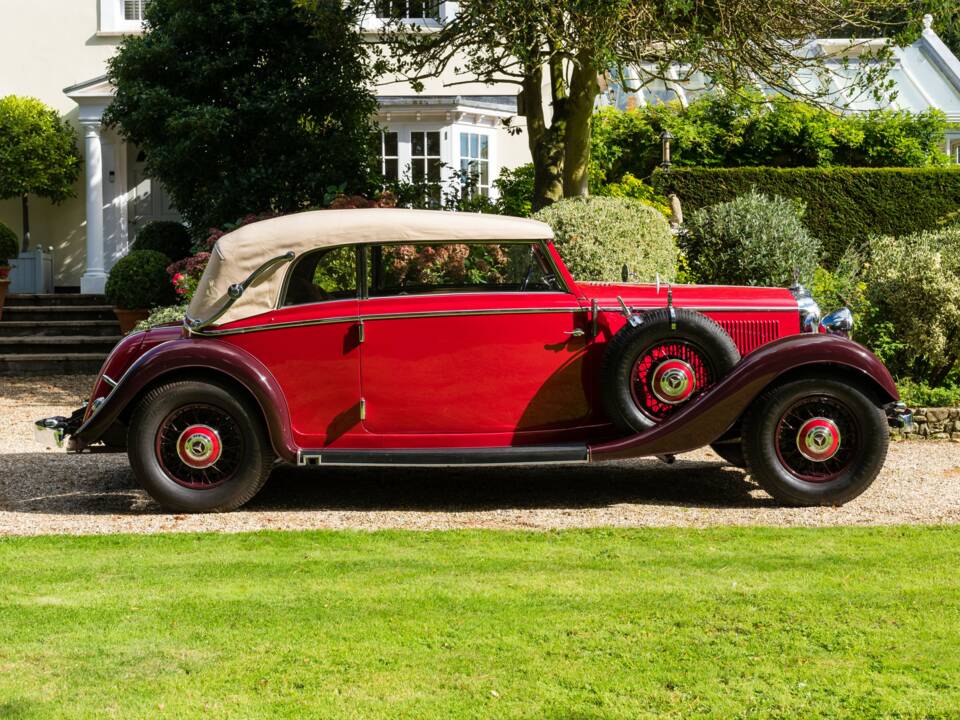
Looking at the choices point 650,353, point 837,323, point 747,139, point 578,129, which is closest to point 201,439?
point 650,353

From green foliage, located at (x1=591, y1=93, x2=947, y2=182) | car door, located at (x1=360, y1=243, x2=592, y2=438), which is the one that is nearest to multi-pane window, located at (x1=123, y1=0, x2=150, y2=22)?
green foliage, located at (x1=591, y1=93, x2=947, y2=182)

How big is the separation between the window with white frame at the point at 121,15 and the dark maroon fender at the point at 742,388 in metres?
14.6

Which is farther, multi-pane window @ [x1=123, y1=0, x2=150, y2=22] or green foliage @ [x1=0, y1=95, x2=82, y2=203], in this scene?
multi-pane window @ [x1=123, y1=0, x2=150, y2=22]

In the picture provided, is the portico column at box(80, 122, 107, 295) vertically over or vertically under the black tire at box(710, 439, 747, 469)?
over

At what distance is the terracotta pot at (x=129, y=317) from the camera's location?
603 inches

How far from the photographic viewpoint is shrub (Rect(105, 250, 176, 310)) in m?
15.2

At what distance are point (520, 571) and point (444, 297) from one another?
2014mm

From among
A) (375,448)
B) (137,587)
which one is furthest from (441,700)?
(375,448)

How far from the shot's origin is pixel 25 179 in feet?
57.8

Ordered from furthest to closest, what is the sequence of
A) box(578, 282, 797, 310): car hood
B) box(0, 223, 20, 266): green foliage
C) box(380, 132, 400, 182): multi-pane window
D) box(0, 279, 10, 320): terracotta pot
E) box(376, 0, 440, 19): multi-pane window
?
box(380, 132, 400, 182): multi-pane window → box(0, 223, 20, 266): green foliage → box(0, 279, 10, 320): terracotta pot → box(376, 0, 440, 19): multi-pane window → box(578, 282, 797, 310): car hood

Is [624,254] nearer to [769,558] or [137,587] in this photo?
[769,558]

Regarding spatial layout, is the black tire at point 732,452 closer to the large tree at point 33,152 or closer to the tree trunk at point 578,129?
the tree trunk at point 578,129

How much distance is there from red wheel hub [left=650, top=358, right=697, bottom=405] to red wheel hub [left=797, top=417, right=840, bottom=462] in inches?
27.5

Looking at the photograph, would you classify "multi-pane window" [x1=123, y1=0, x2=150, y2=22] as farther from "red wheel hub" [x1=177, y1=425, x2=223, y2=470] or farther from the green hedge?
"red wheel hub" [x1=177, y1=425, x2=223, y2=470]
